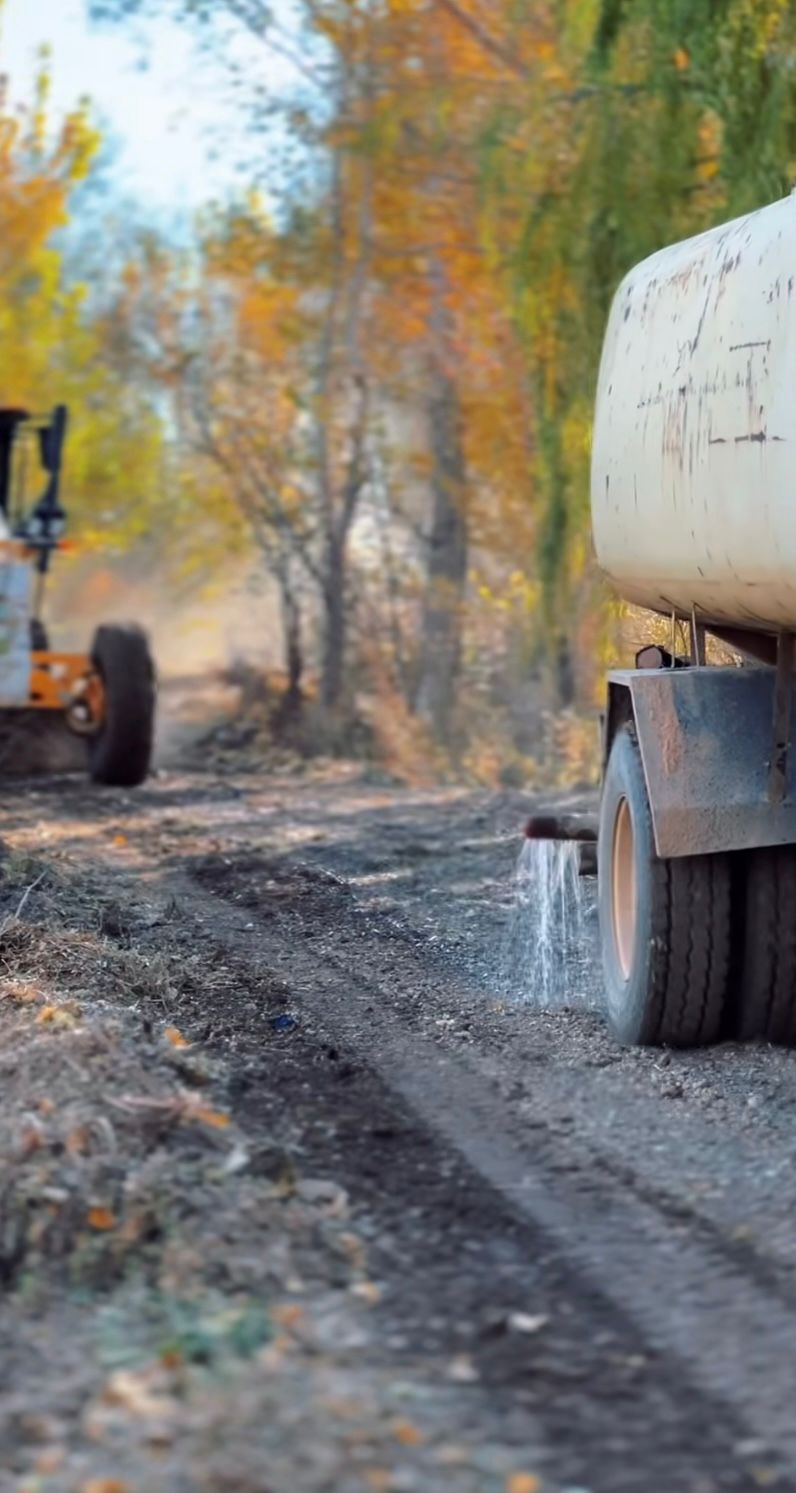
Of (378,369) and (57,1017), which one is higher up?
(378,369)

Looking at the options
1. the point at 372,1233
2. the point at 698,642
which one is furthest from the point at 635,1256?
the point at 698,642

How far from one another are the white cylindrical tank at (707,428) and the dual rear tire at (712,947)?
76cm

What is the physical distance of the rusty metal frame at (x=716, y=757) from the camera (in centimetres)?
638

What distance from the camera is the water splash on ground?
7.92 metres

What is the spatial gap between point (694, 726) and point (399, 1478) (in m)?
3.46

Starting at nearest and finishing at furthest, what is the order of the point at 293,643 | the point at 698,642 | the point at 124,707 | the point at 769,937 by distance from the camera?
the point at 769,937 → the point at 698,642 → the point at 124,707 → the point at 293,643

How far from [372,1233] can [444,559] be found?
1924 centimetres

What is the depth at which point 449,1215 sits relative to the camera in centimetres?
486

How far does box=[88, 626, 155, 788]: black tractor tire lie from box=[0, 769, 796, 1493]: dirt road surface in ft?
21.3

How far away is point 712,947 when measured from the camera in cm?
661

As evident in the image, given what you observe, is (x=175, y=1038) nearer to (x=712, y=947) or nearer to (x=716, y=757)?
(x=712, y=947)

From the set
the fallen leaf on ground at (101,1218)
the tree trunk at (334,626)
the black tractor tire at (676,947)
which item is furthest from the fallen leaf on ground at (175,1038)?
the tree trunk at (334,626)

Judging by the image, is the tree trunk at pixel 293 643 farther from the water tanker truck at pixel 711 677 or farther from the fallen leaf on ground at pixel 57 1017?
the fallen leaf on ground at pixel 57 1017

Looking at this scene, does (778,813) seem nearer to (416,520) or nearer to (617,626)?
(617,626)
